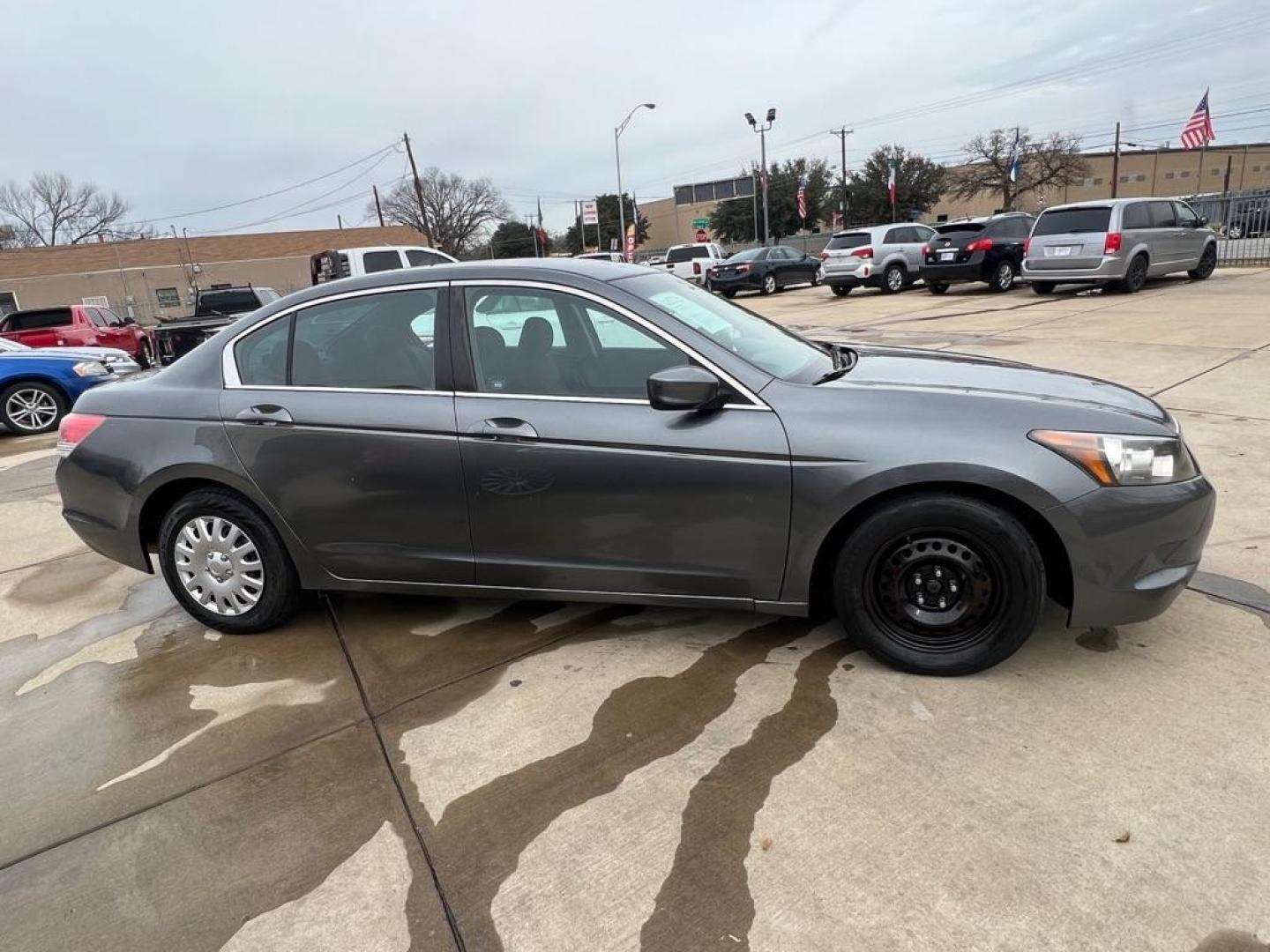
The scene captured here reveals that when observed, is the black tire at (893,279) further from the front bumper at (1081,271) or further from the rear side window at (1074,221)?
the rear side window at (1074,221)

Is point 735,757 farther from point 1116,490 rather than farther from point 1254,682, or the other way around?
point 1254,682

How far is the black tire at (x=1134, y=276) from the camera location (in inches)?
580

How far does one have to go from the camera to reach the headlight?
2699 mm

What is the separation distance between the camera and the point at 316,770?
2721 mm

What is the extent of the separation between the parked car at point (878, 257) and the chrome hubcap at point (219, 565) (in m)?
19.0

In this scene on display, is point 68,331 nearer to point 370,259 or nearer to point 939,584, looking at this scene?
point 370,259

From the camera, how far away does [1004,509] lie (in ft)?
9.05

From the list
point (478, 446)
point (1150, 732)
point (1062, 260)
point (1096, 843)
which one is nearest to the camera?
point (1096, 843)

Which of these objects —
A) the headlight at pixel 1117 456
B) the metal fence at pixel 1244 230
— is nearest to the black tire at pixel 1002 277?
the metal fence at pixel 1244 230

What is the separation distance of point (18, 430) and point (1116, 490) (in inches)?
465

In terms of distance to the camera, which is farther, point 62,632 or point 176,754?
point 62,632

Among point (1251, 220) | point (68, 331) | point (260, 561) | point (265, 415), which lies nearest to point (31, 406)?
point (68, 331)

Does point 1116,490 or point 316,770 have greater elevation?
point 1116,490

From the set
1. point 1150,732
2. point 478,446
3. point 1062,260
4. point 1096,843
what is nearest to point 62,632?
point 478,446
